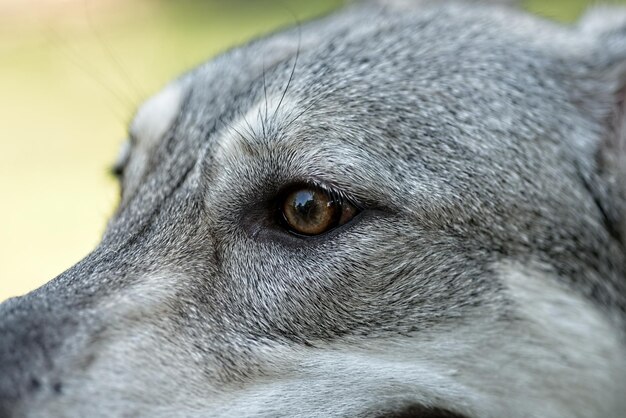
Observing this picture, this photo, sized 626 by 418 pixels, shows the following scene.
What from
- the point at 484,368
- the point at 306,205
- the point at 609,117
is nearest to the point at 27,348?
the point at 306,205

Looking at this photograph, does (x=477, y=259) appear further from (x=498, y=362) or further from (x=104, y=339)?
(x=104, y=339)

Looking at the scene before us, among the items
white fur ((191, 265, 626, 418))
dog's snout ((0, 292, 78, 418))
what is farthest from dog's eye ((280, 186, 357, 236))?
dog's snout ((0, 292, 78, 418))

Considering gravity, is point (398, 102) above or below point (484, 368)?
above

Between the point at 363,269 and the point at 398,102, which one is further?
the point at 398,102

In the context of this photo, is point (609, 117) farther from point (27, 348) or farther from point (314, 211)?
point (27, 348)


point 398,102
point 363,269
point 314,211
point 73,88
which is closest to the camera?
point 363,269

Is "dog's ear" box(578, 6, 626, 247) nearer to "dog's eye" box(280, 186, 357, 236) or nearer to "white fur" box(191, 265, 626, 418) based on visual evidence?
"white fur" box(191, 265, 626, 418)

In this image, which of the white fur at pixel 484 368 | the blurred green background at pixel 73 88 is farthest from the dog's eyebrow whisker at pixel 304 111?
the blurred green background at pixel 73 88

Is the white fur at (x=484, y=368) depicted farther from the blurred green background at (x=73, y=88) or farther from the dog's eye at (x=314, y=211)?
the blurred green background at (x=73, y=88)

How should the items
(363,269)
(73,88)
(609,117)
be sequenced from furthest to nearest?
(73,88)
(609,117)
(363,269)
